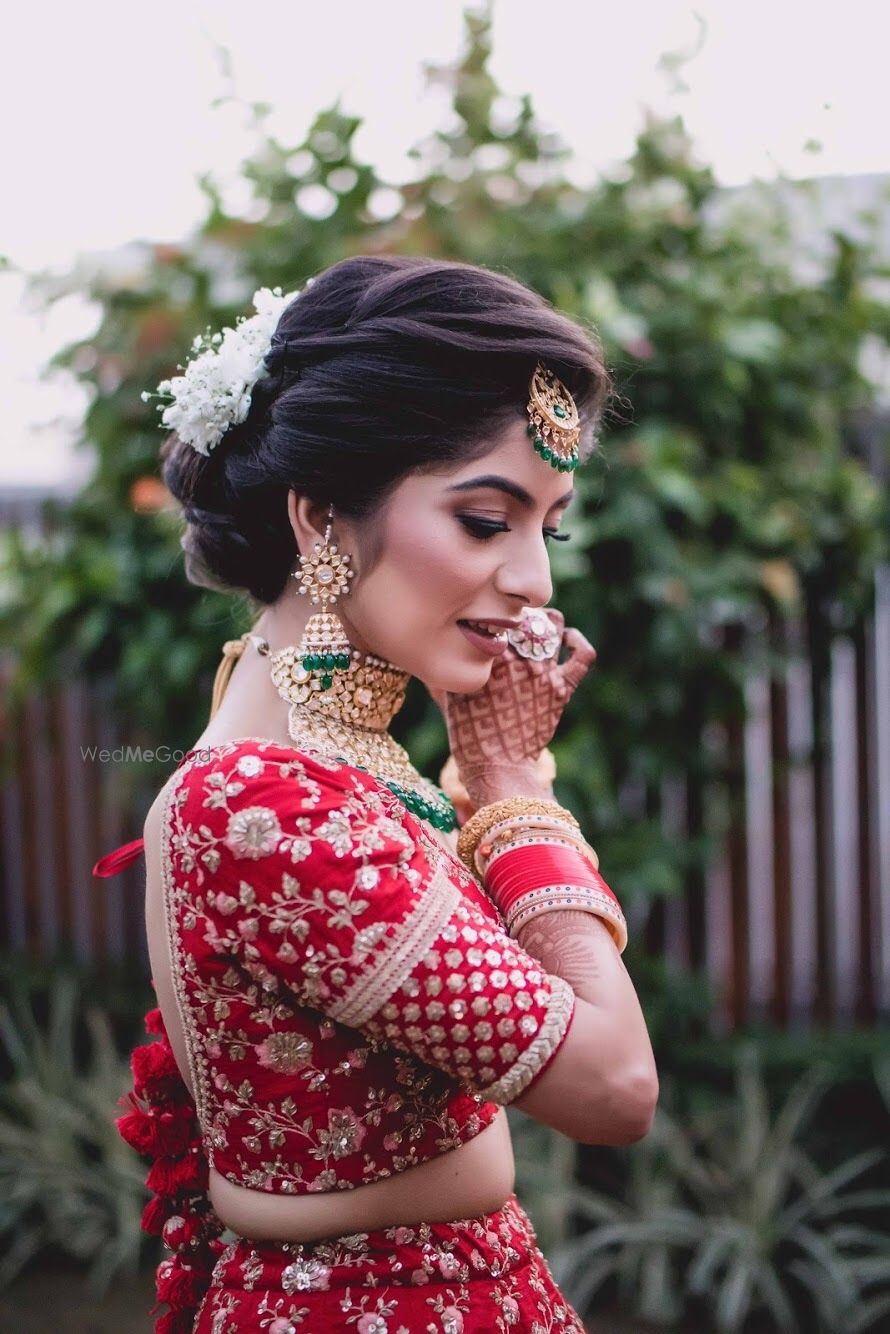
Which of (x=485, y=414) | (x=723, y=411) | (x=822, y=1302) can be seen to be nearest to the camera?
(x=485, y=414)

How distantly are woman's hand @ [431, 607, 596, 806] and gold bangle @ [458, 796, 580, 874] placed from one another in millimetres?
54

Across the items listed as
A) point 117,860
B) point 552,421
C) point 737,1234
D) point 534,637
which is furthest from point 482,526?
point 737,1234

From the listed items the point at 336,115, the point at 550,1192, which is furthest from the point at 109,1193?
the point at 336,115

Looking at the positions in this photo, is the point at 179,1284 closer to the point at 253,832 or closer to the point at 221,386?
the point at 253,832

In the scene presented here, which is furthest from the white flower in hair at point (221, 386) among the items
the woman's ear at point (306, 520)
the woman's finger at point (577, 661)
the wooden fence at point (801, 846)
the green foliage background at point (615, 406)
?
the wooden fence at point (801, 846)

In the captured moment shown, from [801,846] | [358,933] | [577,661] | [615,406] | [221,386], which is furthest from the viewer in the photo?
[801,846]

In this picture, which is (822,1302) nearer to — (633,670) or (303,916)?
(633,670)

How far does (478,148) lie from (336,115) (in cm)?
42

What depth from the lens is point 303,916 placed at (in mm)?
1226

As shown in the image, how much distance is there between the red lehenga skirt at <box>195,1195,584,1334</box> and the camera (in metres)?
1.37

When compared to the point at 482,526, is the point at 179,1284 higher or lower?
lower

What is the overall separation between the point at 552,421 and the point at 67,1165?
10.9 feet

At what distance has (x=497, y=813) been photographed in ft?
4.91

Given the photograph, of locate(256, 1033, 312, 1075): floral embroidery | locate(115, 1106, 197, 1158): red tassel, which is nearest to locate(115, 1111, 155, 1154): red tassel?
locate(115, 1106, 197, 1158): red tassel
